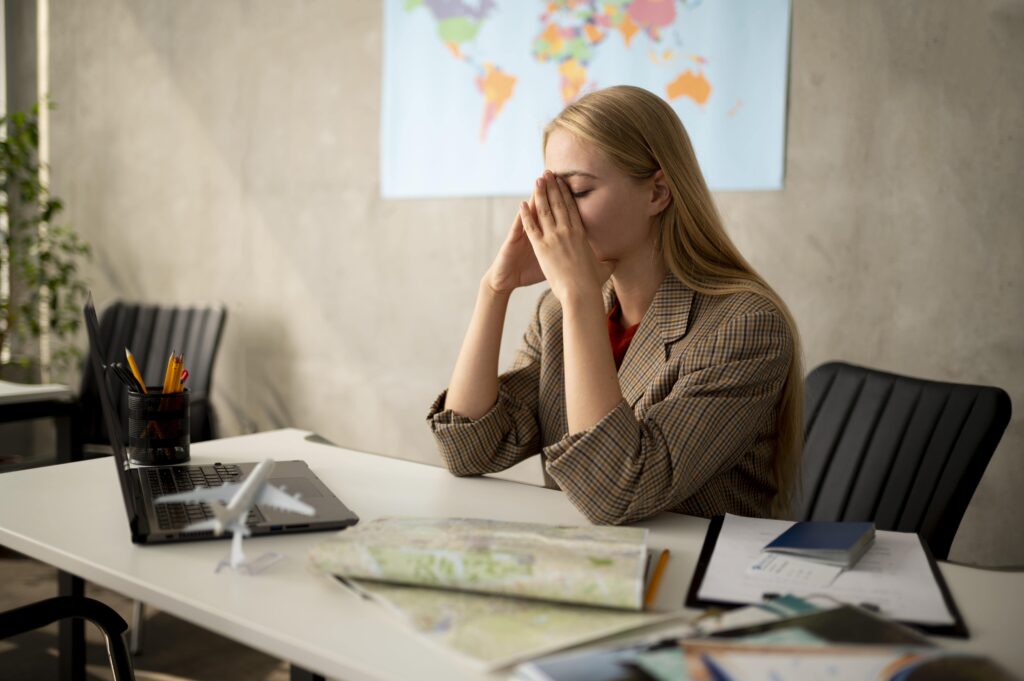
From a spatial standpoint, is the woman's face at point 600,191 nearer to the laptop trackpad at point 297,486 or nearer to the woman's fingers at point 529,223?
the woman's fingers at point 529,223

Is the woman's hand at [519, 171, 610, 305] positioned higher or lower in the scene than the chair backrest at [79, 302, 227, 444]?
higher

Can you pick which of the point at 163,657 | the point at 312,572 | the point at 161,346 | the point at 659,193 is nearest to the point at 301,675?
the point at 312,572

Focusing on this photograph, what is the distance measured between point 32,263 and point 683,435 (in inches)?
145

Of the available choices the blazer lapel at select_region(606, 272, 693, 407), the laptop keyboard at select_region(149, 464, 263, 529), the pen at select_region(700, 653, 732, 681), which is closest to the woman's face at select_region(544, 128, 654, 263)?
the blazer lapel at select_region(606, 272, 693, 407)

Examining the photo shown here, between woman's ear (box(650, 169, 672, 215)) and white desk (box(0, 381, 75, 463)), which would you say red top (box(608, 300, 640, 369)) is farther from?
white desk (box(0, 381, 75, 463))

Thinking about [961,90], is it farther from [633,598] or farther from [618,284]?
[633,598]

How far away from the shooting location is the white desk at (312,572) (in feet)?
2.51

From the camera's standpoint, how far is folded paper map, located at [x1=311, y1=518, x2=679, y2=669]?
0.76 m

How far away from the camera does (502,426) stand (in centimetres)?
147

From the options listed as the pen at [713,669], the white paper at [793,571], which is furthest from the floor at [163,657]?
the pen at [713,669]

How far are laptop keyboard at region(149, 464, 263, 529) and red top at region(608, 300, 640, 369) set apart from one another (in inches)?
25.3

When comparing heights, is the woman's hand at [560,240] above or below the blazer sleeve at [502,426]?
above

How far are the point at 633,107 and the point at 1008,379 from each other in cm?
130

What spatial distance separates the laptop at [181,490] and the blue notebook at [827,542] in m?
0.51
